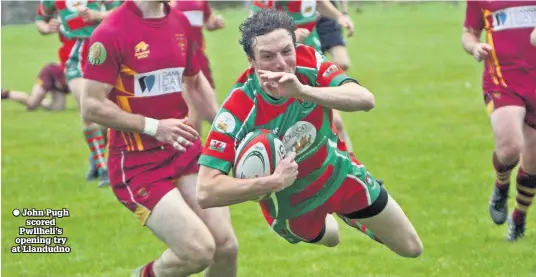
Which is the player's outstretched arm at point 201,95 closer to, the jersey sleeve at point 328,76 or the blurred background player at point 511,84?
the jersey sleeve at point 328,76

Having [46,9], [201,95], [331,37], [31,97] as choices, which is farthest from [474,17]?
[31,97]

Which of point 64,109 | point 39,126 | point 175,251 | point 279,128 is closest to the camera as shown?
point 279,128

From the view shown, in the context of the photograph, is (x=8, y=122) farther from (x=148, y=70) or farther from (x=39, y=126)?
(x=148, y=70)

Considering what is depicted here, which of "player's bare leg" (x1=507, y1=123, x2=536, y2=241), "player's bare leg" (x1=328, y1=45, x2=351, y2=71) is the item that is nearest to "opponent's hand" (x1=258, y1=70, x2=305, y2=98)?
"player's bare leg" (x1=507, y1=123, x2=536, y2=241)

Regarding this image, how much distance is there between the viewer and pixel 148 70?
7.40 m

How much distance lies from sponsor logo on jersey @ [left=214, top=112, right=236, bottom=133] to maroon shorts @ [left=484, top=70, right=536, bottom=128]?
10.6 ft

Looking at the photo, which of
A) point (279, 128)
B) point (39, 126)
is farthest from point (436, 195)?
point (39, 126)

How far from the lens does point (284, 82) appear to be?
572cm

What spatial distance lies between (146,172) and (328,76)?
5.43 feet

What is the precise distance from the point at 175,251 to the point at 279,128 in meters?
1.25

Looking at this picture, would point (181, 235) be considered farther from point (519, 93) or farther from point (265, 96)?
point (519, 93)

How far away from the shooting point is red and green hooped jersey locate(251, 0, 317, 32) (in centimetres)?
1191

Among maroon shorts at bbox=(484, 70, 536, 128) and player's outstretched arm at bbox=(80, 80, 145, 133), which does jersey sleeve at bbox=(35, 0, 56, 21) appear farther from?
maroon shorts at bbox=(484, 70, 536, 128)

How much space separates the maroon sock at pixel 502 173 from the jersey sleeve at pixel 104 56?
342 cm
